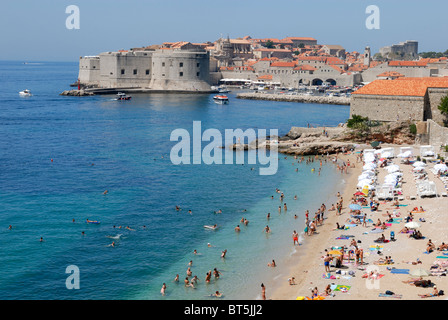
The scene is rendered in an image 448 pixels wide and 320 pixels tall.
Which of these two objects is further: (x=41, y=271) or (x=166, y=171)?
(x=166, y=171)

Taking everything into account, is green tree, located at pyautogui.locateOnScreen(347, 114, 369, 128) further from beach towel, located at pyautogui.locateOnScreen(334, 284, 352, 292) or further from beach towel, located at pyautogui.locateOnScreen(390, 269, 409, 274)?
beach towel, located at pyautogui.locateOnScreen(334, 284, 352, 292)

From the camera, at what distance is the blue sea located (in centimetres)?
1493

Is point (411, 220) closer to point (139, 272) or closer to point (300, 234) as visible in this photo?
point (300, 234)

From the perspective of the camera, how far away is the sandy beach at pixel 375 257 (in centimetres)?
1316

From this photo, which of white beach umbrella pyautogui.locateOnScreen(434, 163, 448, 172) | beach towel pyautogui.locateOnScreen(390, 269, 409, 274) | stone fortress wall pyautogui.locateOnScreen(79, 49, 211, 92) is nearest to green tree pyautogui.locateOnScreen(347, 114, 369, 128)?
white beach umbrella pyautogui.locateOnScreen(434, 163, 448, 172)

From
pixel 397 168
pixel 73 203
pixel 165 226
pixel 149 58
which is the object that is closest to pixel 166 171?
pixel 73 203

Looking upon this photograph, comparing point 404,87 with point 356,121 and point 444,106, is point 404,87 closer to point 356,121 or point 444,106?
point 444,106

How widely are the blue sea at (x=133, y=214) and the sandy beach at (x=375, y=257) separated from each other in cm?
90

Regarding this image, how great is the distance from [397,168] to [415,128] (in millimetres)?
9519

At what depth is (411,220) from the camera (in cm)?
1788

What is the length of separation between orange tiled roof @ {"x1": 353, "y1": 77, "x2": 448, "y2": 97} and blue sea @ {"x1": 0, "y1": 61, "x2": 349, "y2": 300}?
7759 mm

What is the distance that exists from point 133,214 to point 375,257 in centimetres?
975

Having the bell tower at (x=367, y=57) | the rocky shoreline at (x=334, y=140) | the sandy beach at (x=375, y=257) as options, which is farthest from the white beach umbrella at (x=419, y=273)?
the bell tower at (x=367, y=57)

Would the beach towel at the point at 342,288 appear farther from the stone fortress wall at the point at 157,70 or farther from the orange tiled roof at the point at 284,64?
the orange tiled roof at the point at 284,64
